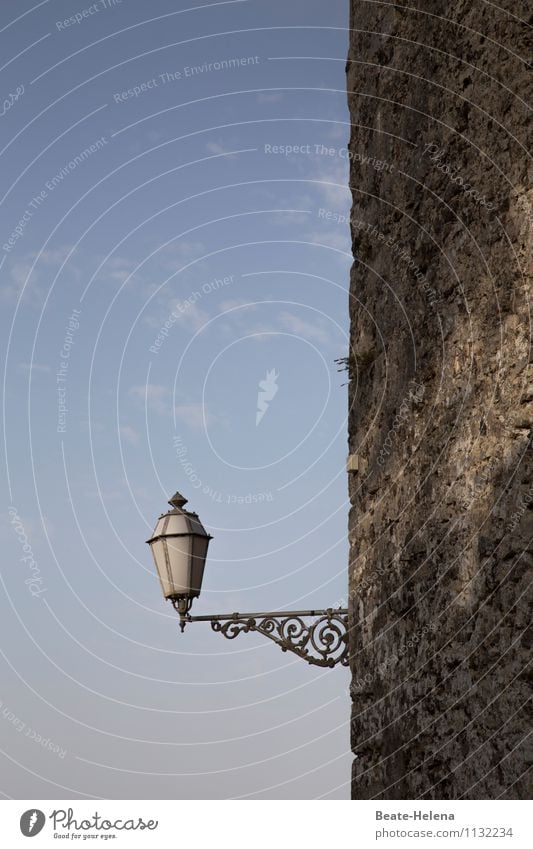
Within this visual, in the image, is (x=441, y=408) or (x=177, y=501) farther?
(x=177, y=501)

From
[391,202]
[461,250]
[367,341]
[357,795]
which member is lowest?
[357,795]

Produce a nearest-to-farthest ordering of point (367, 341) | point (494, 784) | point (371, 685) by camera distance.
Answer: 1. point (494, 784)
2. point (371, 685)
3. point (367, 341)

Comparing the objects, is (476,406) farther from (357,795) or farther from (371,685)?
(357,795)

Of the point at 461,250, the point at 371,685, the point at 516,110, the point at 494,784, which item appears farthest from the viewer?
the point at 371,685

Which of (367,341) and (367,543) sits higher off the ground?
(367,341)

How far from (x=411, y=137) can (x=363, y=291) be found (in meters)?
0.96

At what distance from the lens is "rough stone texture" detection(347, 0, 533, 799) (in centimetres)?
392

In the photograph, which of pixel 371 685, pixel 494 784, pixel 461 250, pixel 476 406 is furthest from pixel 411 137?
pixel 494 784

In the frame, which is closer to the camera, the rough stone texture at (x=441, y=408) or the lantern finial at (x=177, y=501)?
the rough stone texture at (x=441, y=408)

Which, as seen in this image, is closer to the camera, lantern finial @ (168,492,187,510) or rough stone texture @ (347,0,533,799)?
rough stone texture @ (347,0,533,799)

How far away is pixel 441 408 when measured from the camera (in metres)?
4.66

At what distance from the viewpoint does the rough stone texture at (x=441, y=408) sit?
3.92 m
